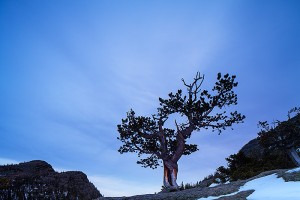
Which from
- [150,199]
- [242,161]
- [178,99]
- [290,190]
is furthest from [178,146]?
[290,190]

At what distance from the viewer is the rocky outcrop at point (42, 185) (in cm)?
1180

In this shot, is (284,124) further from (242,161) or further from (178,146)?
(178,146)

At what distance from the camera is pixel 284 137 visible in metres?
18.6

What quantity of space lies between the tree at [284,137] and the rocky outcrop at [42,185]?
15.0 m

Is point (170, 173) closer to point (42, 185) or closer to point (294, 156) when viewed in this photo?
point (294, 156)

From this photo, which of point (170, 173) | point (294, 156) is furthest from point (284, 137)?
point (170, 173)

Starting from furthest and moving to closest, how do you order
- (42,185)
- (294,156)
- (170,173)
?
(170,173) → (294,156) → (42,185)

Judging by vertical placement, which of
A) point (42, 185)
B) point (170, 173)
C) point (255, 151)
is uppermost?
point (255, 151)

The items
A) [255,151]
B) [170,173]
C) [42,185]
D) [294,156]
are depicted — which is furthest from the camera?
[255,151]

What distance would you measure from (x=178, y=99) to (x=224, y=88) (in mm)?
4537

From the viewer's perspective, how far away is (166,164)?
2139cm

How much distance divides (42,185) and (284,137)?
61.2 ft

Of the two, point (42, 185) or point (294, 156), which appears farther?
point (294, 156)

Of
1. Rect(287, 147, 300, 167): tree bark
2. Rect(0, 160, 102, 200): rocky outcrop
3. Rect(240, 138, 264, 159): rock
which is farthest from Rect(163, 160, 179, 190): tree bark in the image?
Rect(287, 147, 300, 167): tree bark
